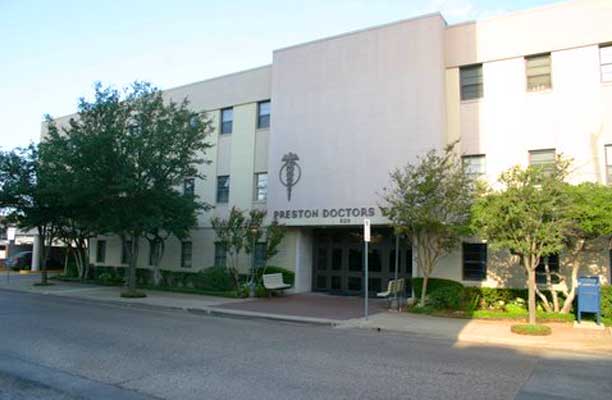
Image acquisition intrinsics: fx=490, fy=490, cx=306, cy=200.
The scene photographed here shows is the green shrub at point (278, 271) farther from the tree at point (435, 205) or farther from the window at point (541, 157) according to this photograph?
the window at point (541, 157)

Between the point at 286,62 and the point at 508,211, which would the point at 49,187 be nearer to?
the point at 286,62

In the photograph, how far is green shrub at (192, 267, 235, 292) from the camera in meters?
22.3

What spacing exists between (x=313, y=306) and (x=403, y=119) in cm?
815

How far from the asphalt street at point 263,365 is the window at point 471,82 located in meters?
11.2

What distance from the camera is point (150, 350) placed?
30.7 ft

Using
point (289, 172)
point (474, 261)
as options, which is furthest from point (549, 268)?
point (289, 172)

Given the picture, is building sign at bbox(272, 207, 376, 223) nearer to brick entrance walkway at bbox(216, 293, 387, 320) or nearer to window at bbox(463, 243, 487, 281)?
brick entrance walkway at bbox(216, 293, 387, 320)

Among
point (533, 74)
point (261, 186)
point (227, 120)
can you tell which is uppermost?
point (227, 120)

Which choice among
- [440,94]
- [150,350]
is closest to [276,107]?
[440,94]

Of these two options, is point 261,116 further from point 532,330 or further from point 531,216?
point 532,330

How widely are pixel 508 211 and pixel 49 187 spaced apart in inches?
672

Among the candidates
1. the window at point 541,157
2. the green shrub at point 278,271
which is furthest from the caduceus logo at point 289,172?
the window at point 541,157

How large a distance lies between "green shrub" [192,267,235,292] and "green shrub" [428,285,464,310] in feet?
31.5

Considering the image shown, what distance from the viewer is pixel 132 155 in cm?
1933
